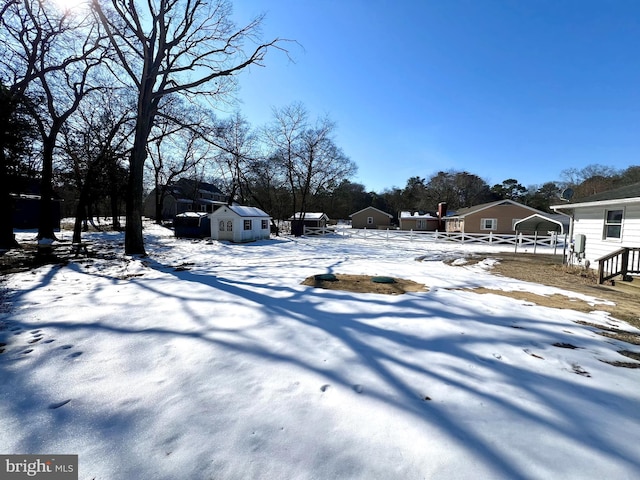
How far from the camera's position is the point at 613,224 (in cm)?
975

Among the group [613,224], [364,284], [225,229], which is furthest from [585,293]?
[225,229]

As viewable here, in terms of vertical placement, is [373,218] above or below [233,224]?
above

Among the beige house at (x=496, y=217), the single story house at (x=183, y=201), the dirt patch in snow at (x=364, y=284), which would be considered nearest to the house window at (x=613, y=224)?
the dirt patch in snow at (x=364, y=284)

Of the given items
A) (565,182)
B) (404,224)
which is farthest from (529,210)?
(565,182)

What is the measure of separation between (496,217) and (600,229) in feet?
74.6

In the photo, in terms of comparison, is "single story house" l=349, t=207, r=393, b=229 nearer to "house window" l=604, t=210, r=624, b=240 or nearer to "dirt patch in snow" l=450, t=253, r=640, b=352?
"dirt patch in snow" l=450, t=253, r=640, b=352

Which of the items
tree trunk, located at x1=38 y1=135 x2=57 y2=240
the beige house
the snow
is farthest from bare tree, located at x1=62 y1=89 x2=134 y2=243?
the beige house

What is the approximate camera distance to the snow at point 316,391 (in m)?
1.89

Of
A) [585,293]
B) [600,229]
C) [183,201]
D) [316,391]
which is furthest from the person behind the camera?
[183,201]

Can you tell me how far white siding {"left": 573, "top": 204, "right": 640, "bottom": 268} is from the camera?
29.2ft

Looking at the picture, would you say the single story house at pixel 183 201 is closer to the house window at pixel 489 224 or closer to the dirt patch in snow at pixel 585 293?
the house window at pixel 489 224

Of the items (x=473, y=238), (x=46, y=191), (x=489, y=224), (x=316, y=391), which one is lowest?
(x=316, y=391)

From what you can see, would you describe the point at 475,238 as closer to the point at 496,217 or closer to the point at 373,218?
the point at 496,217

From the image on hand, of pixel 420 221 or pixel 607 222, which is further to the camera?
pixel 420 221
